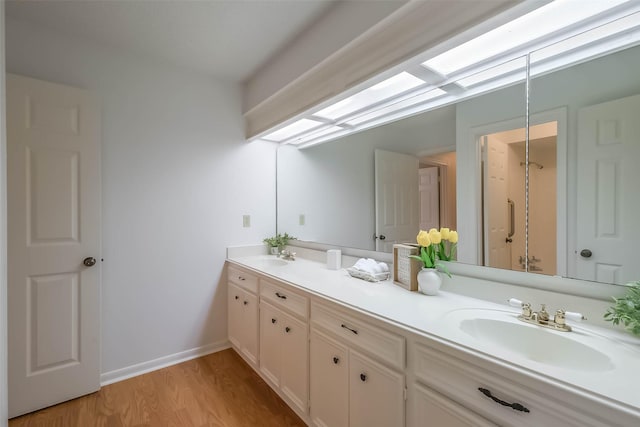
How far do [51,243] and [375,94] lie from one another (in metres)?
2.36

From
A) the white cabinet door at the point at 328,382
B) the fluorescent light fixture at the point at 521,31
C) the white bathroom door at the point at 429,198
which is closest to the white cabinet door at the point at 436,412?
the white cabinet door at the point at 328,382

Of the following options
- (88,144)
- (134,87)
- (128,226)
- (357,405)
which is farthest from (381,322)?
(134,87)

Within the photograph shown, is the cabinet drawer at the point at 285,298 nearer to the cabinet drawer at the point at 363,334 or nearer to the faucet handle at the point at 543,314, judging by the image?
the cabinet drawer at the point at 363,334

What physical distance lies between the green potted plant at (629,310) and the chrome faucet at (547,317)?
0.10m

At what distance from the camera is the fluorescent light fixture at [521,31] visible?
42.4 inches

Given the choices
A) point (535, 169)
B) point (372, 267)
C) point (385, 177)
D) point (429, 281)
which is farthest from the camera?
point (385, 177)

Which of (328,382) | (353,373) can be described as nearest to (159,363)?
(328,382)

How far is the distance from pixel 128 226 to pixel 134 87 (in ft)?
3.61

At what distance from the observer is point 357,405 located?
1.25 meters

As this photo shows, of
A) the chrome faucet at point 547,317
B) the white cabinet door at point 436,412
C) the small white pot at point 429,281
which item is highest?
the small white pot at point 429,281

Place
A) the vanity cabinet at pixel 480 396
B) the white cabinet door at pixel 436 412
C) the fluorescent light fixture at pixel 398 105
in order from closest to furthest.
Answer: the vanity cabinet at pixel 480 396 → the white cabinet door at pixel 436 412 → the fluorescent light fixture at pixel 398 105

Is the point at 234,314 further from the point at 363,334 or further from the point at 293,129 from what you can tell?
the point at 293,129

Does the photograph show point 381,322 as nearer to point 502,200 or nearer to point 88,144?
point 502,200

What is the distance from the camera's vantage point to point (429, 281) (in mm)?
1397
